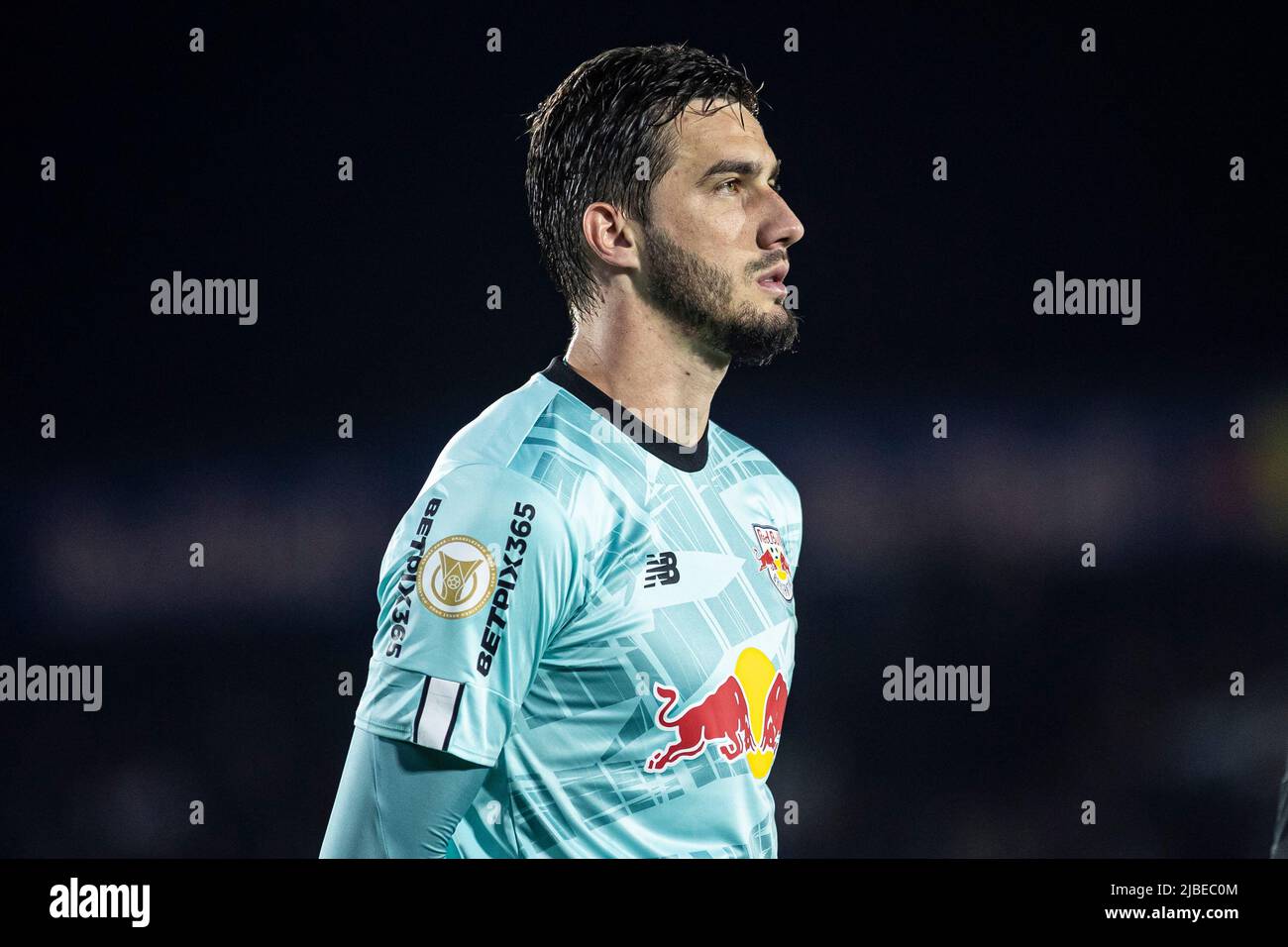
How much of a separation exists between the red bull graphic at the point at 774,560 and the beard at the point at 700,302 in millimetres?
440

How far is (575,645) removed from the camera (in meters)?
2.21

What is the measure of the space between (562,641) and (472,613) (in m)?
0.20

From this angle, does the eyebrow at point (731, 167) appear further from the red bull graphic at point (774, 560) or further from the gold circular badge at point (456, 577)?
the gold circular badge at point (456, 577)

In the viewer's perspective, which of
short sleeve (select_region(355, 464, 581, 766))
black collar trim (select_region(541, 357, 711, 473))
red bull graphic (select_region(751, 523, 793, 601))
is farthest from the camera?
red bull graphic (select_region(751, 523, 793, 601))

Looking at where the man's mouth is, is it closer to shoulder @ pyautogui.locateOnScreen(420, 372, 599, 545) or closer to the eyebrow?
the eyebrow

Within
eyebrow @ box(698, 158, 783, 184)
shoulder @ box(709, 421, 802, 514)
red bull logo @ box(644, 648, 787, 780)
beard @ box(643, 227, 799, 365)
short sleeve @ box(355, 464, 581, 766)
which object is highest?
eyebrow @ box(698, 158, 783, 184)

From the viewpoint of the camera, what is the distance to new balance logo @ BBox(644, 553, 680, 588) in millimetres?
2287

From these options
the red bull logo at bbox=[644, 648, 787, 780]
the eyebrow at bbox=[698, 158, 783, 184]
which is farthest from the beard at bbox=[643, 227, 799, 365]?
the red bull logo at bbox=[644, 648, 787, 780]

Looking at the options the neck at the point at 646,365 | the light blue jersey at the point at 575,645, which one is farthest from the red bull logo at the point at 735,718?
the neck at the point at 646,365

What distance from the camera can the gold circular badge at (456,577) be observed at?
2100 millimetres

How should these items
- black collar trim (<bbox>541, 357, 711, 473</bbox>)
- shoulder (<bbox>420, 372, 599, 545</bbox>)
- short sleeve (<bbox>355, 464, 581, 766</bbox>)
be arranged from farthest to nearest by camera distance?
black collar trim (<bbox>541, 357, 711, 473</bbox>)
shoulder (<bbox>420, 372, 599, 545</bbox>)
short sleeve (<bbox>355, 464, 581, 766</bbox>)

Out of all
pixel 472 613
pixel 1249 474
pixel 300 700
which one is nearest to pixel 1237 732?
pixel 1249 474

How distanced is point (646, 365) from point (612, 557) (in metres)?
0.45

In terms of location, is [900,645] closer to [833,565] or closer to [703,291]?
[833,565]
